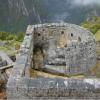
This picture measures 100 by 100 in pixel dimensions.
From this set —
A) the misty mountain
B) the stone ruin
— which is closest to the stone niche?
the stone ruin

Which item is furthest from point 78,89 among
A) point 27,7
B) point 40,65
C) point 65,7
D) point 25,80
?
point 27,7

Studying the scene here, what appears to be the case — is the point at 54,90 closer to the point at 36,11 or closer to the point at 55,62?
the point at 55,62

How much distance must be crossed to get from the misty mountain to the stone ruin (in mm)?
98027

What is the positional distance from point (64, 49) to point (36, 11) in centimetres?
13018

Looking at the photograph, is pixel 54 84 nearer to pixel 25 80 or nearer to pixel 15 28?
pixel 25 80

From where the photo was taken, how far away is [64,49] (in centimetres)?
2080

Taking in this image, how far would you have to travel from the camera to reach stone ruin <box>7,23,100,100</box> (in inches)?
526

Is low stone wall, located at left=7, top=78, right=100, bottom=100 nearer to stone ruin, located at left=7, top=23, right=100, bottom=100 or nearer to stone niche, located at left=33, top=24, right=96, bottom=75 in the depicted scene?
stone ruin, located at left=7, top=23, right=100, bottom=100

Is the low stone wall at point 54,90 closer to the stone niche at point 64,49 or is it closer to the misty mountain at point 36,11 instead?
the stone niche at point 64,49

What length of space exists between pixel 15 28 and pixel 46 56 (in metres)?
106

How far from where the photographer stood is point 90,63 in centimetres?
2006

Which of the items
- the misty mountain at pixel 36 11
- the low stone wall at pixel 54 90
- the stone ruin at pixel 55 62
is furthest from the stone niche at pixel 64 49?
the misty mountain at pixel 36 11

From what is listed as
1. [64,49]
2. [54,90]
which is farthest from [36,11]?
[54,90]

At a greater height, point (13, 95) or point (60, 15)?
point (60, 15)
